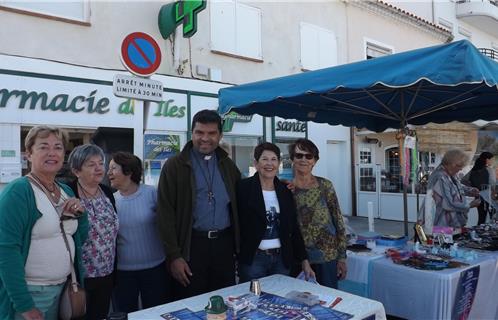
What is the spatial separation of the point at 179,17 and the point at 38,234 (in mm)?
6062

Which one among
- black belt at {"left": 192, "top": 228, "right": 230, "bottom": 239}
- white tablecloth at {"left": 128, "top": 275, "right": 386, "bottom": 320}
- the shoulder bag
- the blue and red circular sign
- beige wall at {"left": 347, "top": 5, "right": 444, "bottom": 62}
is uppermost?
beige wall at {"left": 347, "top": 5, "right": 444, "bottom": 62}

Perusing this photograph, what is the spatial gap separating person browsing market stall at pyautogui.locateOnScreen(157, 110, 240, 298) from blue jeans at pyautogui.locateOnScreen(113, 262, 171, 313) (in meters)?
0.12

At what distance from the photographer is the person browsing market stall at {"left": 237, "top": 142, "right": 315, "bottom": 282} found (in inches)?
109

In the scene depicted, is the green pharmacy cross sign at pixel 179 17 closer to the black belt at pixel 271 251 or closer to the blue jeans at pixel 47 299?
the black belt at pixel 271 251

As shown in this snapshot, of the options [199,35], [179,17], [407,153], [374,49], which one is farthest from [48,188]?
[374,49]

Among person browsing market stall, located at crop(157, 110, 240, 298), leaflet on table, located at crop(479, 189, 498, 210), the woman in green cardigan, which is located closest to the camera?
the woman in green cardigan

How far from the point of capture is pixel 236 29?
28.4ft

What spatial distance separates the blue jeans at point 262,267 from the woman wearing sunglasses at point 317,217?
1.06 feet

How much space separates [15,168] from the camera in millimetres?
6016

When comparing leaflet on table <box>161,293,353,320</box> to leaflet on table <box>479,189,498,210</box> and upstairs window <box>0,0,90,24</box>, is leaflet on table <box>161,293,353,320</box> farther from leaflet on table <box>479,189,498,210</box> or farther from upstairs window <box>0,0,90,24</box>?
leaflet on table <box>479,189,498,210</box>

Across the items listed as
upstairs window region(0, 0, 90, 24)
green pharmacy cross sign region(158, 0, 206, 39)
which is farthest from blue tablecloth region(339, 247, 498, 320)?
upstairs window region(0, 0, 90, 24)

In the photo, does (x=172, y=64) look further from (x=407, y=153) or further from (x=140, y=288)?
(x=140, y=288)

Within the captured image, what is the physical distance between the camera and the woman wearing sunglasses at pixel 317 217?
307 centimetres

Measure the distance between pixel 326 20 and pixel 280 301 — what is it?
9640mm
